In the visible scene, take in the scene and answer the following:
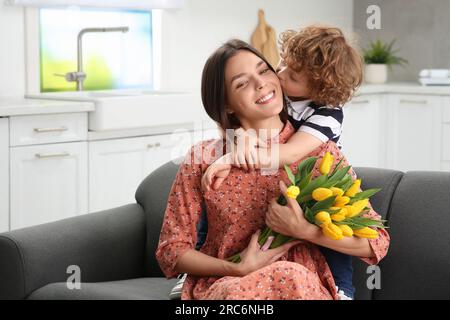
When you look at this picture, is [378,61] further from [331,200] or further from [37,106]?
[331,200]

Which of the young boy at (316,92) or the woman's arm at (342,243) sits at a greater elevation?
the young boy at (316,92)

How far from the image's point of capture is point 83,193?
3.95 m

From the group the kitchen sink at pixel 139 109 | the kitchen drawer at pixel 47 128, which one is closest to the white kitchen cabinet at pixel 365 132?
the kitchen sink at pixel 139 109

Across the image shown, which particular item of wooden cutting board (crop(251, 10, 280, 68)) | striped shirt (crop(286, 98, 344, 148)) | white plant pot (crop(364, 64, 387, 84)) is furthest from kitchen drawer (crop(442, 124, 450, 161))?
striped shirt (crop(286, 98, 344, 148))

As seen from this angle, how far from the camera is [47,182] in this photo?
381cm

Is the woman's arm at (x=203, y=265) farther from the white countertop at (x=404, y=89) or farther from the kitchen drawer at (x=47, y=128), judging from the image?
the white countertop at (x=404, y=89)

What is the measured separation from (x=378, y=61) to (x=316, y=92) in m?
3.88

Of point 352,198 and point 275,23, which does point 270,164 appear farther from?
point 275,23

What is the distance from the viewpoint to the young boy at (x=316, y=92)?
215 cm

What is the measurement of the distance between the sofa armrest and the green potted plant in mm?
3403

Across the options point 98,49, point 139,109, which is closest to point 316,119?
point 139,109

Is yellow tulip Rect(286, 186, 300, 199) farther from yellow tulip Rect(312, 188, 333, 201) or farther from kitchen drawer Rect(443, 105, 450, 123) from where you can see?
kitchen drawer Rect(443, 105, 450, 123)

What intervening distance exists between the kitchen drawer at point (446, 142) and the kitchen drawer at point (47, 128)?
8.03 feet

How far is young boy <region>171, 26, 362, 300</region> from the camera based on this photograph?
2.15 meters
